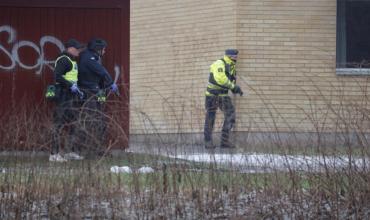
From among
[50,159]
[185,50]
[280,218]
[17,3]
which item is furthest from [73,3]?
[280,218]

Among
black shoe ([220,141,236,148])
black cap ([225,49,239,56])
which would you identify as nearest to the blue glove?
black cap ([225,49,239,56])

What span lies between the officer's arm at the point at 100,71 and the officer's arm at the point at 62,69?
359 mm

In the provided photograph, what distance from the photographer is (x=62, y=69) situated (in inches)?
496

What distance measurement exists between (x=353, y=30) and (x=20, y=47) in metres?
6.65

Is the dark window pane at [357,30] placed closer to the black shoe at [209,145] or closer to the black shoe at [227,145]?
the black shoe at [209,145]

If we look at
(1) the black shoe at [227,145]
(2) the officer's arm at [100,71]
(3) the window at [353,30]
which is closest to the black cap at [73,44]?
(2) the officer's arm at [100,71]

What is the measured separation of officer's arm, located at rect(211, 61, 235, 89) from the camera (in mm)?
15050

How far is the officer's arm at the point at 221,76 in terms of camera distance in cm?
1505

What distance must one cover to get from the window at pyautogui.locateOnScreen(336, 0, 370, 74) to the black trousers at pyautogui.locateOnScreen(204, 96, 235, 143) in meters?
5.85

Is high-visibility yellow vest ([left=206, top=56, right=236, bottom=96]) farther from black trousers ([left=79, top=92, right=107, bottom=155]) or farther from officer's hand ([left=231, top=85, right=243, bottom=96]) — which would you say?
black trousers ([left=79, top=92, right=107, bottom=155])

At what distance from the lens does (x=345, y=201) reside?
26.2ft

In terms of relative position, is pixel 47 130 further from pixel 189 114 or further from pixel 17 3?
pixel 17 3

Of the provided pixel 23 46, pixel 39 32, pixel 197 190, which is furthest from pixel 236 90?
pixel 197 190

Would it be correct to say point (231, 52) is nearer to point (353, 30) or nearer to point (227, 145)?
point (353, 30)
